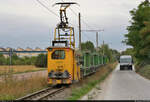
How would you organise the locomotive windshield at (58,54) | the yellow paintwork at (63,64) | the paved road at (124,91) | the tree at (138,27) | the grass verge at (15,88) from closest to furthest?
1. the grass verge at (15,88)
2. the paved road at (124,91)
3. the yellow paintwork at (63,64)
4. the locomotive windshield at (58,54)
5. the tree at (138,27)

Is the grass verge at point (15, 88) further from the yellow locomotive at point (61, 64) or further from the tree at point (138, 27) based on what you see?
the tree at point (138, 27)

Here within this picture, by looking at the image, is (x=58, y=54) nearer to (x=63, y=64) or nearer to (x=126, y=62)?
(x=63, y=64)

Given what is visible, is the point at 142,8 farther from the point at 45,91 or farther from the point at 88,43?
the point at 88,43

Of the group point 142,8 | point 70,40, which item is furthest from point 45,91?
point 142,8

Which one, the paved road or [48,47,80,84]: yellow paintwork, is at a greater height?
[48,47,80,84]: yellow paintwork

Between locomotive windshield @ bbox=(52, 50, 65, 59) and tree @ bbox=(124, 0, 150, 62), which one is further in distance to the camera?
tree @ bbox=(124, 0, 150, 62)

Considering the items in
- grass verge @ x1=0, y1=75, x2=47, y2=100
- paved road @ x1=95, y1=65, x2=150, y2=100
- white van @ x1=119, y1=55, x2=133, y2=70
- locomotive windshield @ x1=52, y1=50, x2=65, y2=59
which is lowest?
paved road @ x1=95, y1=65, x2=150, y2=100

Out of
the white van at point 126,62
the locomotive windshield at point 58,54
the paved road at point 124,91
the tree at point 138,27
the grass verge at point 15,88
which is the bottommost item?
the paved road at point 124,91

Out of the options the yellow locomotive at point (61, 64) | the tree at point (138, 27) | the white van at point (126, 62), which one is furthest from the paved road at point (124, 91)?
the white van at point (126, 62)

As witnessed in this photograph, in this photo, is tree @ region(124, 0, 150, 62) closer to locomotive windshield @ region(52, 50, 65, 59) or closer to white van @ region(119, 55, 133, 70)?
white van @ region(119, 55, 133, 70)

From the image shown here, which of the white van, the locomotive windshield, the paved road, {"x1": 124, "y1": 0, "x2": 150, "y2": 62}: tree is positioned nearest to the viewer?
the paved road

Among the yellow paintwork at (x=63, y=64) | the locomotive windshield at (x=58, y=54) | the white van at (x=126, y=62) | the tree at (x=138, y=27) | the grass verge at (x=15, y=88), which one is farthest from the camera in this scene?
the white van at (x=126, y=62)

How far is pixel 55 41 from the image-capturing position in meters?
17.5

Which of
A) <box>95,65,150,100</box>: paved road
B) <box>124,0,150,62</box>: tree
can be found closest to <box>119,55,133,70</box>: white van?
<box>124,0,150,62</box>: tree
